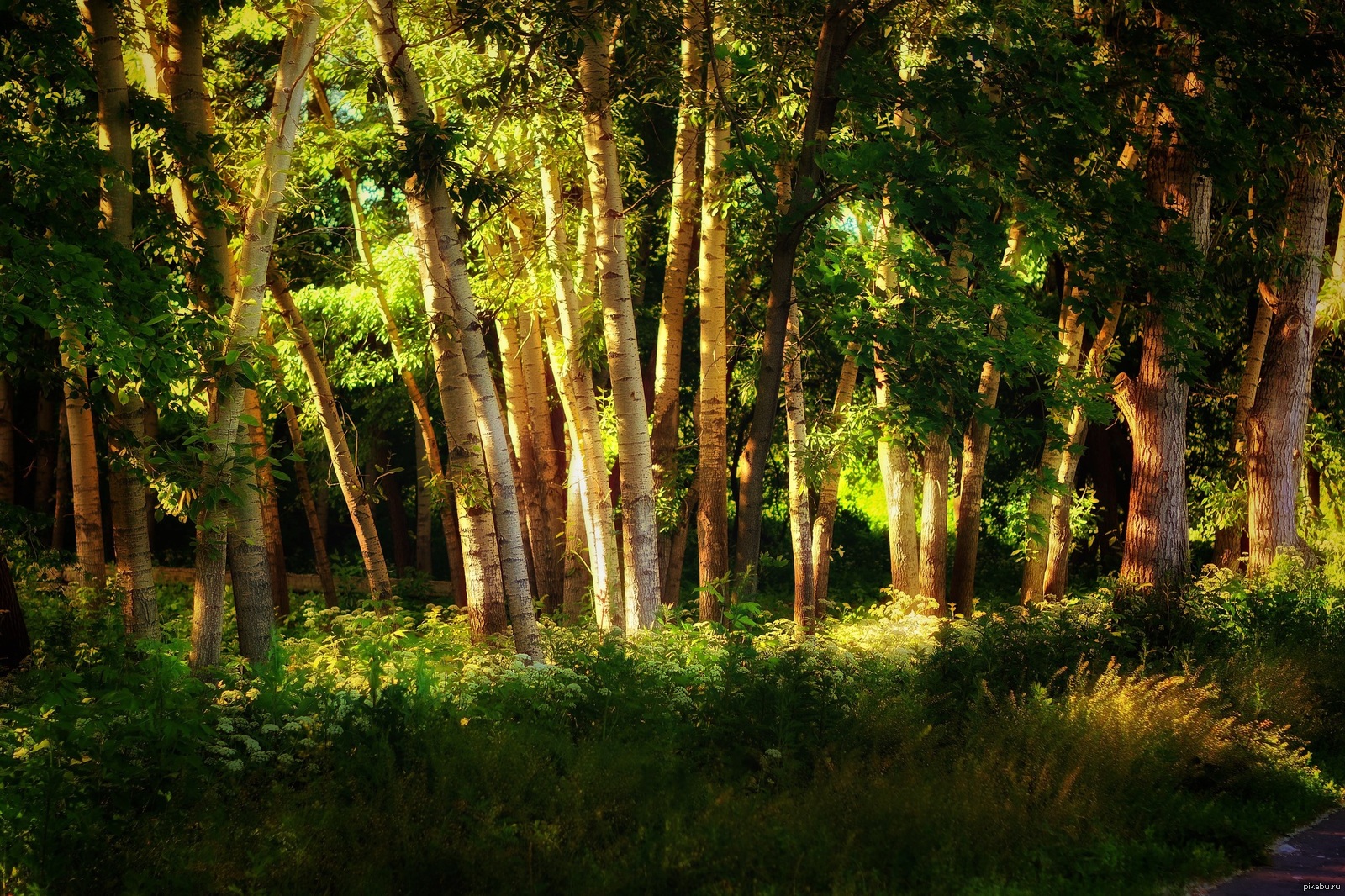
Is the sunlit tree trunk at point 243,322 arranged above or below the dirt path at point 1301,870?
above

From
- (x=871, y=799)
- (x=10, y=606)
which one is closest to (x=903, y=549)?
(x=871, y=799)

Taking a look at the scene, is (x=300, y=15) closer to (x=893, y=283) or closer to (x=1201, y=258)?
(x=893, y=283)

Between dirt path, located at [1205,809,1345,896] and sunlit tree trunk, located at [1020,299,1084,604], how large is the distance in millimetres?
4446

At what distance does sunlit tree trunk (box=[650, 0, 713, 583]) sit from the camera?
12.7m

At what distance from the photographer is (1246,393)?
17.5m

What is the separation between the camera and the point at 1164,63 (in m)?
10.8

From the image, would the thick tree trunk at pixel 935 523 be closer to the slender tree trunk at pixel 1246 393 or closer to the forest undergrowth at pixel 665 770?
the forest undergrowth at pixel 665 770

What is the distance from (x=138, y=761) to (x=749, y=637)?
17.2 ft

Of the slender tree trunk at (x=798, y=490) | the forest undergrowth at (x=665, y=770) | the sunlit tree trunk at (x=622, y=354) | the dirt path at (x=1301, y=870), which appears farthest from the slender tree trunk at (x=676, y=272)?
the dirt path at (x=1301, y=870)

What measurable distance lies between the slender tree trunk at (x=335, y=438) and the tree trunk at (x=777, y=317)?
5.63m

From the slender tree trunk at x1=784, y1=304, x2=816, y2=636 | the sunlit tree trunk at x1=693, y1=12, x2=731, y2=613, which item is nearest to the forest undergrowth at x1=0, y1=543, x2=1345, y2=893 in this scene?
the sunlit tree trunk at x1=693, y1=12, x2=731, y2=613

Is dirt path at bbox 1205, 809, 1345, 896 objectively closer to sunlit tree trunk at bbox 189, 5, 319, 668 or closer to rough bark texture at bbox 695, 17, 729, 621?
rough bark texture at bbox 695, 17, 729, 621

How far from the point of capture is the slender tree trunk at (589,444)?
11867 millimetres

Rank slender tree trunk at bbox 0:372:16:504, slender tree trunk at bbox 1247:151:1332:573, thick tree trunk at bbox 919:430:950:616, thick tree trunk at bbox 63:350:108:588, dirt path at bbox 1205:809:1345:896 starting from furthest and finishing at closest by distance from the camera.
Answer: slender tree trunk at bbox 0:372:16:504
slender tree trunk at bbox 1247:151:1332:573
thick tree trunk at bbox 919:430:950:616
thick tree trunk at bbox 63:350:108:588
dirt path at bbox 1205:809:1345:896
